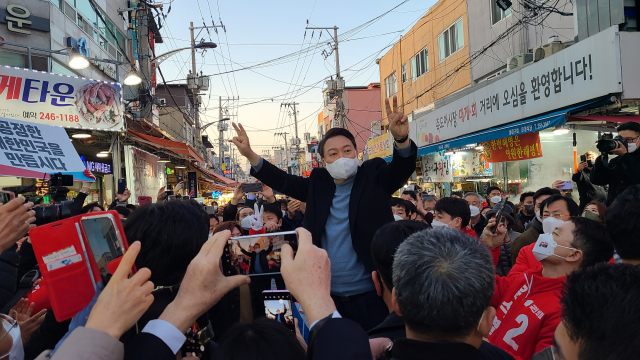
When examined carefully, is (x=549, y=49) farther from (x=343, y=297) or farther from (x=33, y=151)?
(x=33, y=151)

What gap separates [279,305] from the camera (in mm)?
1859

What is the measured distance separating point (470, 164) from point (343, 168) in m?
11.5

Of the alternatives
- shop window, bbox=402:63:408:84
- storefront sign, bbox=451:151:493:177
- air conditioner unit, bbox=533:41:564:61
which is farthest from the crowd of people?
shop window, bbox=402:63:408:84

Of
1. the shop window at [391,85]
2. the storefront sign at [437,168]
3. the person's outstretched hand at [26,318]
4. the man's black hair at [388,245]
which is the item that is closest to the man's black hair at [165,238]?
the man's black hair at [388,245]

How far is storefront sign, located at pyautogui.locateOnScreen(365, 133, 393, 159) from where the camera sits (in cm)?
1838

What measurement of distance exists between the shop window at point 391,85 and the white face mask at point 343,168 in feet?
73.7

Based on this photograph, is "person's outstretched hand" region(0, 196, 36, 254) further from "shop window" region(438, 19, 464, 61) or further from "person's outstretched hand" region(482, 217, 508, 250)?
"shop window" region(438, 19, 464, 61)

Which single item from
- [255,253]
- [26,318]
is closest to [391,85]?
[26,318]

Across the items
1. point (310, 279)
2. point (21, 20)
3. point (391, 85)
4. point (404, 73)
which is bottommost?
point (310, 279)

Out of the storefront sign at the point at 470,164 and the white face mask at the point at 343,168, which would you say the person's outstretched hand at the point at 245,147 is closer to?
the white face mask at the point at 343,168

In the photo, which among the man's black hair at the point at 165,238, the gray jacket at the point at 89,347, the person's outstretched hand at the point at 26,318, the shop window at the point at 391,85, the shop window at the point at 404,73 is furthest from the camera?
the shop window at the point at 391,85

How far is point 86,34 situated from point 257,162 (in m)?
16.0

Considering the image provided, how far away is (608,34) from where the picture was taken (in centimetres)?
716

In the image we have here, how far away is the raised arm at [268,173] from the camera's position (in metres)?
3.40
